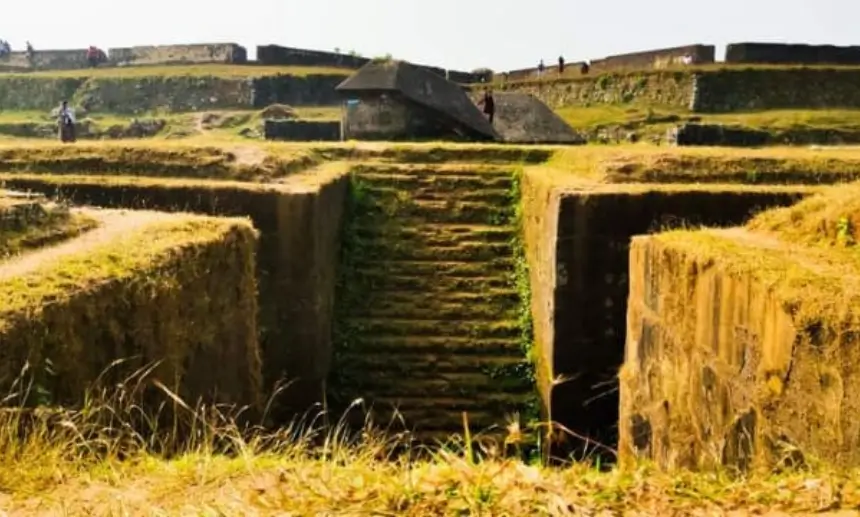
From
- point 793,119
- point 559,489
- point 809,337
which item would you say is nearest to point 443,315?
point 809,337

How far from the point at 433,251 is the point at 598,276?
247 cm

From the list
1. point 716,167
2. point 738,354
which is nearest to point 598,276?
point 716,167

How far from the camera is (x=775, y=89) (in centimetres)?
2333

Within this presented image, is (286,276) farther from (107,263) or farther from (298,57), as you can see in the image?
(298,57)

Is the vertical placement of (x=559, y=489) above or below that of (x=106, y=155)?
below

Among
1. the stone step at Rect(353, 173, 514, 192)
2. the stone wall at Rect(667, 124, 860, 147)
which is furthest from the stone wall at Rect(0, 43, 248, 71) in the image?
the stone step at Rect(353, 173, 514, 192)

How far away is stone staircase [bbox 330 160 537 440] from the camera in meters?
9.15

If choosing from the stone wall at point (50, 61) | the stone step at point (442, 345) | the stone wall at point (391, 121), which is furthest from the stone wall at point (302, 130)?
the stone wall at point (50, 61)

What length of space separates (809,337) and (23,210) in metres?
5.13

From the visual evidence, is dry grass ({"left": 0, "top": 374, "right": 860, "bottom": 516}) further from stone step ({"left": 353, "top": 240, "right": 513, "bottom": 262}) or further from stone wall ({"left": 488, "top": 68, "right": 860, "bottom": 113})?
stone wall ({"left": 488, "top": 68, "right": 860, "bottom": 113})

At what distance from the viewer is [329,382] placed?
9352 millimetres

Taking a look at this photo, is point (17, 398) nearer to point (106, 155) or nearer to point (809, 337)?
point (809, 337)

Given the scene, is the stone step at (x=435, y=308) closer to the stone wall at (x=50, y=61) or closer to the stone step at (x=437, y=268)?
the stone step at (x=437, y=268)

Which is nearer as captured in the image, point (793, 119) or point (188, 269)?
point (188, 269)
